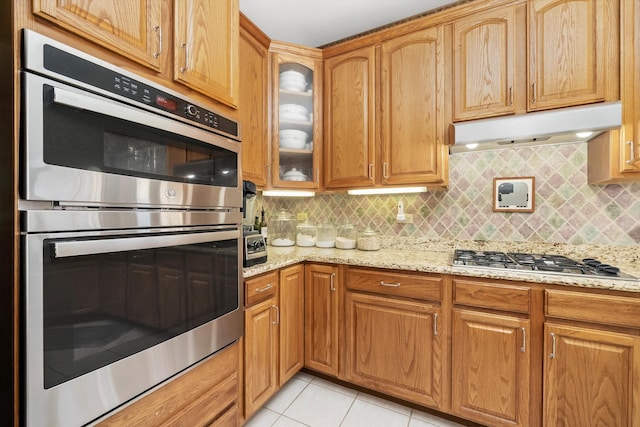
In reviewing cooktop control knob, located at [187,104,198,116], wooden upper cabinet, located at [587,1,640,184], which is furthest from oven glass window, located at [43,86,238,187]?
wooden upper cabinet, located at [587,1,640,184]

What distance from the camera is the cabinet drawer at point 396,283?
1.56 metres

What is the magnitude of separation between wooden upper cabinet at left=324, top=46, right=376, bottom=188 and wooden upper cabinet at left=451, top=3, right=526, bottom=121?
54cm

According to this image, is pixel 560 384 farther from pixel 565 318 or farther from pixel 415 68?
pixel 415 68

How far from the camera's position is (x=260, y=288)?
1.53m

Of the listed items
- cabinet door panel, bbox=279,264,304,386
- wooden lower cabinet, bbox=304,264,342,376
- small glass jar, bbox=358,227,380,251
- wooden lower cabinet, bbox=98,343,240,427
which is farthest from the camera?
small glass jar, bbox=358,227,380,251

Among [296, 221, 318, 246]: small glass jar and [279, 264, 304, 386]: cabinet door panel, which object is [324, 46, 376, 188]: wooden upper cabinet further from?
[279, 264, 304, 386]: cabinet door panel

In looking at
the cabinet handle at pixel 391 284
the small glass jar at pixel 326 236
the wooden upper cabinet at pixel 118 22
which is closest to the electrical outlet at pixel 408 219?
the small glass jar at pixel 326 236

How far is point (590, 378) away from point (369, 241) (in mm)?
1299

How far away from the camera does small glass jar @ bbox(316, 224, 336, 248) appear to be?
229 centimetres

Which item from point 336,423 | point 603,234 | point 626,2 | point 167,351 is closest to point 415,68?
point 626,2

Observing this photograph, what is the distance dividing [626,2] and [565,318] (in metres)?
1.56

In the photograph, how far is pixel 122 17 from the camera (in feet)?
2.87

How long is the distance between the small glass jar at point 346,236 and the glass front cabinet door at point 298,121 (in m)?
0.40

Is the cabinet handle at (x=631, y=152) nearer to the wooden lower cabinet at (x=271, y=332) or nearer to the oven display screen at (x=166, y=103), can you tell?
the wooden lower cabinet at (x=271, y=332)
